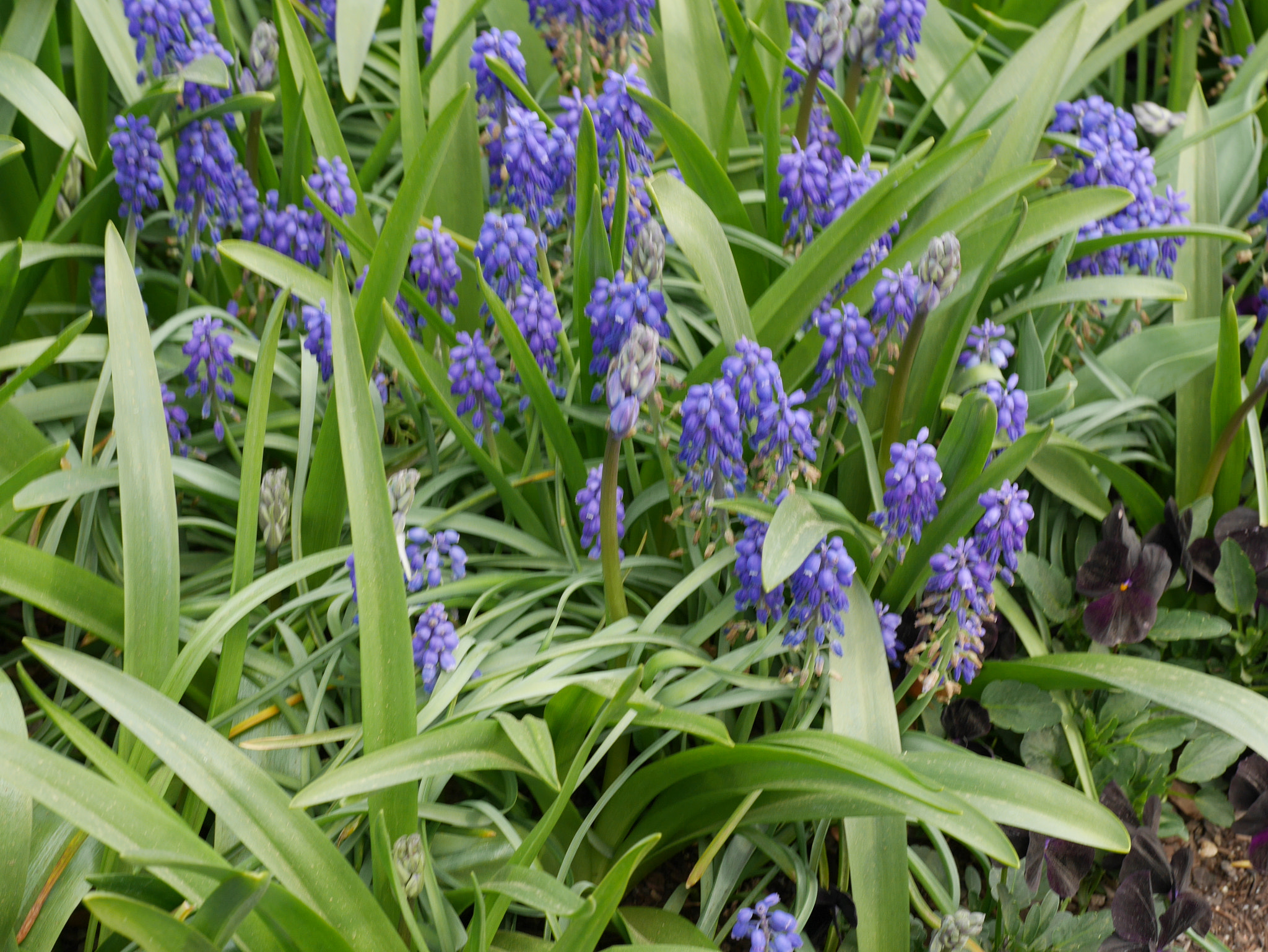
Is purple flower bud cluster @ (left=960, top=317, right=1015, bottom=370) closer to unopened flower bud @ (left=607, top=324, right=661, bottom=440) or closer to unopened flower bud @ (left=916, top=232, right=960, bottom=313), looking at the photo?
unopened flower bud @ (left=916, top=232, right=960, bottom=313)

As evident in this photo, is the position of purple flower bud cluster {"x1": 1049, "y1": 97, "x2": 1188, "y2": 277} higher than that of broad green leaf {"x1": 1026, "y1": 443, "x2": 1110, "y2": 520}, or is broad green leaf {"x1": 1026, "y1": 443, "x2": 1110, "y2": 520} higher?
purple flower bud cluster {"x1": 1049, "y1": 97, "x2": 1188, "y2": 277}

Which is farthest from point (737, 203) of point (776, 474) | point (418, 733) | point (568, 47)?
point (418, 733)

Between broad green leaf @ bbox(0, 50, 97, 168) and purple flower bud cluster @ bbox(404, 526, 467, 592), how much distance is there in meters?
1.34

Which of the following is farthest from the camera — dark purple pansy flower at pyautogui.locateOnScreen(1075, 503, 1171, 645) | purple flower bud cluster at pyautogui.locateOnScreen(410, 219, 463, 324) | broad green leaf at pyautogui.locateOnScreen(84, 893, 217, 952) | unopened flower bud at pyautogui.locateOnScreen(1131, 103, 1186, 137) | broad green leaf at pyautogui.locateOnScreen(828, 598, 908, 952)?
→ unopened flower bud at pyautogui.locateOnScreen(1131, 103, 1186, 137)

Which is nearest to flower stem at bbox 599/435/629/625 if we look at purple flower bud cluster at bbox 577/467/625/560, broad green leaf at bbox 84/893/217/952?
purple flower bud cluster at bbox 577/467/625/560

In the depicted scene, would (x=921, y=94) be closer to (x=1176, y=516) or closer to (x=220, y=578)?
(x=1176, y=516)

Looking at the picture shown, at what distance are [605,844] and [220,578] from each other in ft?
3.48

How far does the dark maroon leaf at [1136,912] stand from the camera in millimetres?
1934

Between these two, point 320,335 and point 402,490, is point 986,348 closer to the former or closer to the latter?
point 402,490

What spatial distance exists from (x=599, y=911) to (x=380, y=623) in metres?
0.55

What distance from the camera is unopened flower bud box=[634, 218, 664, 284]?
1884 mm

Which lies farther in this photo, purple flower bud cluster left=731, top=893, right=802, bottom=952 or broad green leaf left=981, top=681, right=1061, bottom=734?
broad green leaf left=981, top=681, right=1061, bottom=734

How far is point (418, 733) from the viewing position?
164 cm

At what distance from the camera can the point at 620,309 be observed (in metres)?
1.82
